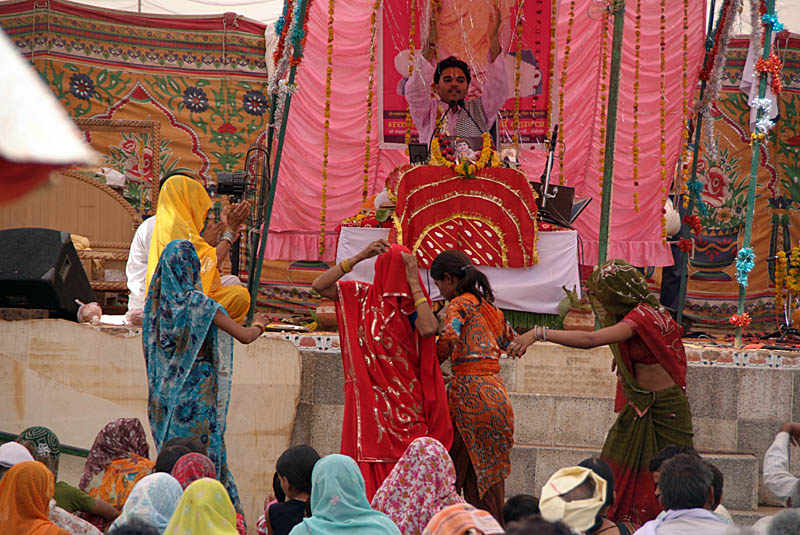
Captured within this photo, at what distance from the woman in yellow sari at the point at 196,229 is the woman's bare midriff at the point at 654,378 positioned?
2.75 m

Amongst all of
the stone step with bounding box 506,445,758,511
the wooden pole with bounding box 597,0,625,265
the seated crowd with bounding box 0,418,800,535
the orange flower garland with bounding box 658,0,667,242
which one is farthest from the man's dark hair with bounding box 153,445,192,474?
the orange flower garland with bounding box 658,0,667,242

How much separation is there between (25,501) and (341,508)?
0.89m

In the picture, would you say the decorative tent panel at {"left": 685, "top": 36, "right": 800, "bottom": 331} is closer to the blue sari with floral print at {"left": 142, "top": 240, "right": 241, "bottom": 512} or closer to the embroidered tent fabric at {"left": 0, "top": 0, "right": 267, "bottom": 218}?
the embroidered tent fabric at {"left": 0, "top": 0, "right": 267, "bottom": 218}

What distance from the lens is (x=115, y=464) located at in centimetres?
356

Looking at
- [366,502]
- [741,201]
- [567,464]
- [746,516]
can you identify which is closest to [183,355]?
[366,502]

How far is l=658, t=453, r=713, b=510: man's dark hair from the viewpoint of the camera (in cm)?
248

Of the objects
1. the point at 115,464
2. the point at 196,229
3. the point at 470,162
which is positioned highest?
the point at 470,162

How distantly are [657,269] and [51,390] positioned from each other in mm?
5483

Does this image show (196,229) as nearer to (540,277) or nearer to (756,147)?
(540,277)

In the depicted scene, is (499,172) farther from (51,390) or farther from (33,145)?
(33,145)

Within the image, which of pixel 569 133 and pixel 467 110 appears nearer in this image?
pixel 467 110

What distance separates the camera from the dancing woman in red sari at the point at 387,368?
4156 mm

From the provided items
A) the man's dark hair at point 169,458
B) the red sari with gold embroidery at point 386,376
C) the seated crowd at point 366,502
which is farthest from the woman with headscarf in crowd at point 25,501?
the red sari with gold embroidery at point 386,376

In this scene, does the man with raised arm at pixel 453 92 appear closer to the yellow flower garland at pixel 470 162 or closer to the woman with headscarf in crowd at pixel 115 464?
the yellow flower garland at pixel 470 162
